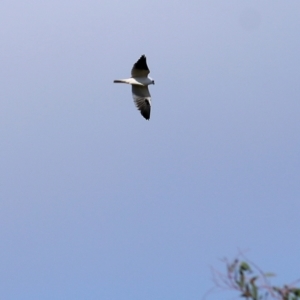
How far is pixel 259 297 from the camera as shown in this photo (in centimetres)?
503

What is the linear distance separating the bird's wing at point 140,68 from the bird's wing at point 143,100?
1205 millimetres

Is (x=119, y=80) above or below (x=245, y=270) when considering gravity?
above

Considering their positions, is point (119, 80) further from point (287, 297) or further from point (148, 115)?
point (287, 297)

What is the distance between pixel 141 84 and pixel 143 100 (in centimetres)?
146

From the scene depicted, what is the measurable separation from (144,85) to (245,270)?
23.8 m

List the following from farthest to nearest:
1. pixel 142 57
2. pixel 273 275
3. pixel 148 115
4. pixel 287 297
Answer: pixel 148 115 → pixel 142 57 → pixel 273 275 → pixel 287 297

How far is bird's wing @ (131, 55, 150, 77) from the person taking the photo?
91.3ft

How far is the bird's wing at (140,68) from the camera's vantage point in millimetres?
27828

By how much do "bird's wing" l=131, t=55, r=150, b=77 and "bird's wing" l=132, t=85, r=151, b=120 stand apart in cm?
120

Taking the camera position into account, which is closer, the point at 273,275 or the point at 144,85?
the point at 273,275

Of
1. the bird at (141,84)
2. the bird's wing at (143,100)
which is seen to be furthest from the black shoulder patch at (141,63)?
the bird's wing at (143,100)

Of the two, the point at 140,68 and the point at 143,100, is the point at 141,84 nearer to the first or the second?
the point at 140,68

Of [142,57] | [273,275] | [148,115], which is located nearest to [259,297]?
[273,275]

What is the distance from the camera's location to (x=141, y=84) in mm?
28734
